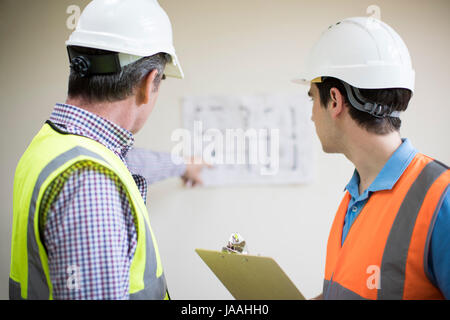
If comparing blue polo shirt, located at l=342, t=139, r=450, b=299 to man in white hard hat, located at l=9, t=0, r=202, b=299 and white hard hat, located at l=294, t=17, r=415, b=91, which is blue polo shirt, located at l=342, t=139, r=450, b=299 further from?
man in white hard hat, located at l=9, t=0, r=202, b=299

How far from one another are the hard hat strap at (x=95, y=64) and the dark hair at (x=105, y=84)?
0.01 metres

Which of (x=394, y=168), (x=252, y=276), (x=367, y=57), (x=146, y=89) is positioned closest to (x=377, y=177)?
(x=394, y=168)

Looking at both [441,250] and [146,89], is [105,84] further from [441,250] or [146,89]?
[441,250]

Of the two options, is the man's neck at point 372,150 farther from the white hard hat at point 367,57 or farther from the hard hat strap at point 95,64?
the hard hat strap at point 95,64

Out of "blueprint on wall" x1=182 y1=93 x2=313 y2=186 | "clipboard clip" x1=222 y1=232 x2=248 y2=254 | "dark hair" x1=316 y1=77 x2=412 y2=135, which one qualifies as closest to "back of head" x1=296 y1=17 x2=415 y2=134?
"dark hair" x1=316 y1=77 x2=412 y2=135

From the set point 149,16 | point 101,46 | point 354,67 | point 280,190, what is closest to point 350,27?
point 354,67

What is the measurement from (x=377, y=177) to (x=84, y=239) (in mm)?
809

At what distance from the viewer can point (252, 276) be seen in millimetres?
1093

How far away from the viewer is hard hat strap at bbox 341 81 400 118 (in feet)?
3.68

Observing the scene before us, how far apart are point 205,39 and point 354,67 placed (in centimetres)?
132

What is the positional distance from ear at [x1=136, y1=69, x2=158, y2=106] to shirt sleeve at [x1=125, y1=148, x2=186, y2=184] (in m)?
1.06

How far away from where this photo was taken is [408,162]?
1080 mm

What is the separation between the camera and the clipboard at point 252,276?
1012 millimetres

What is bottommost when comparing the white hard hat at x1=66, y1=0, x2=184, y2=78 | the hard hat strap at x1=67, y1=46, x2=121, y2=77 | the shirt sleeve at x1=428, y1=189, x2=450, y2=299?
the shirt sleeve at x1=428, y1=189, x2=450, y2=299
